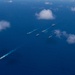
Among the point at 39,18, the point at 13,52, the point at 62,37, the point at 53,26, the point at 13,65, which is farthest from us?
the point at 39,18

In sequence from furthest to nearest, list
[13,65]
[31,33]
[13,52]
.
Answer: [31,33]
[13,52]
[13,65]

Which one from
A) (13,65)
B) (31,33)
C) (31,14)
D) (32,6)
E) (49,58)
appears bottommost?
(13,65)

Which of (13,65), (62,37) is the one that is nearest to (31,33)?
(62,37)

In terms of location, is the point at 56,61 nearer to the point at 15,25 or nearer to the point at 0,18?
the point at 15,25

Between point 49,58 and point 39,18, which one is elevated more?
point 39,18

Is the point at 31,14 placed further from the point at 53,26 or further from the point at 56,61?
the point at 56,61

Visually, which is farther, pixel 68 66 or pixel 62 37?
pixel 62 37
